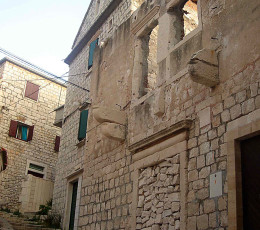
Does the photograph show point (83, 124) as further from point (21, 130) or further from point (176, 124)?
point (21, 130)

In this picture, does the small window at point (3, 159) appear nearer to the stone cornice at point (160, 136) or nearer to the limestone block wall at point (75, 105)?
the limestone block wall at point (75, 105)

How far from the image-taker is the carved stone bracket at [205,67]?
572 centimetres

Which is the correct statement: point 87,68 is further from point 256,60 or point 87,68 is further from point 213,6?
point 256,60

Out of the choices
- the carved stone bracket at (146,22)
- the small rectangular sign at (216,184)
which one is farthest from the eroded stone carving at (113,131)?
the small rectangular sign at (216,184)

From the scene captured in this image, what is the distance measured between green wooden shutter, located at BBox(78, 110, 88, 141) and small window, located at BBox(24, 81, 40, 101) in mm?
8579

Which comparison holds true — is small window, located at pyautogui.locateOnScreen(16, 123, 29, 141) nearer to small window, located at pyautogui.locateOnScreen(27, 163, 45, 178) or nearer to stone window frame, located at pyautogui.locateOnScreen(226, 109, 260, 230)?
small window, located at pyautogui.locateOnScreen(27, 163, 45, 178)

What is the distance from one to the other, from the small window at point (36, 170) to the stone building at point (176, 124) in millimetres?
7821

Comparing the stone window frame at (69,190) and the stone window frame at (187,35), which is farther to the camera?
the stone window frame at (69,190)

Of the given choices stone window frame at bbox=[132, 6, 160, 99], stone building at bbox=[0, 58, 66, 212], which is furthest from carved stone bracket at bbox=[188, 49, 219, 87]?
stone building at bbox=[0, 58, 66, 212]

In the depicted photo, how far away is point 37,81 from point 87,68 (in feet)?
24.6

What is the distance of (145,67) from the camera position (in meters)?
8.78

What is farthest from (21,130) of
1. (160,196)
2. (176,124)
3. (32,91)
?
(176,124)

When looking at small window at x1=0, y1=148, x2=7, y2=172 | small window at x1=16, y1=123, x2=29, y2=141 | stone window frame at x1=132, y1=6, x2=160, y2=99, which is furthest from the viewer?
small window at x1=16, y1=123, x2=29, y2=141

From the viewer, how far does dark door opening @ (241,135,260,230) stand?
484 cm
